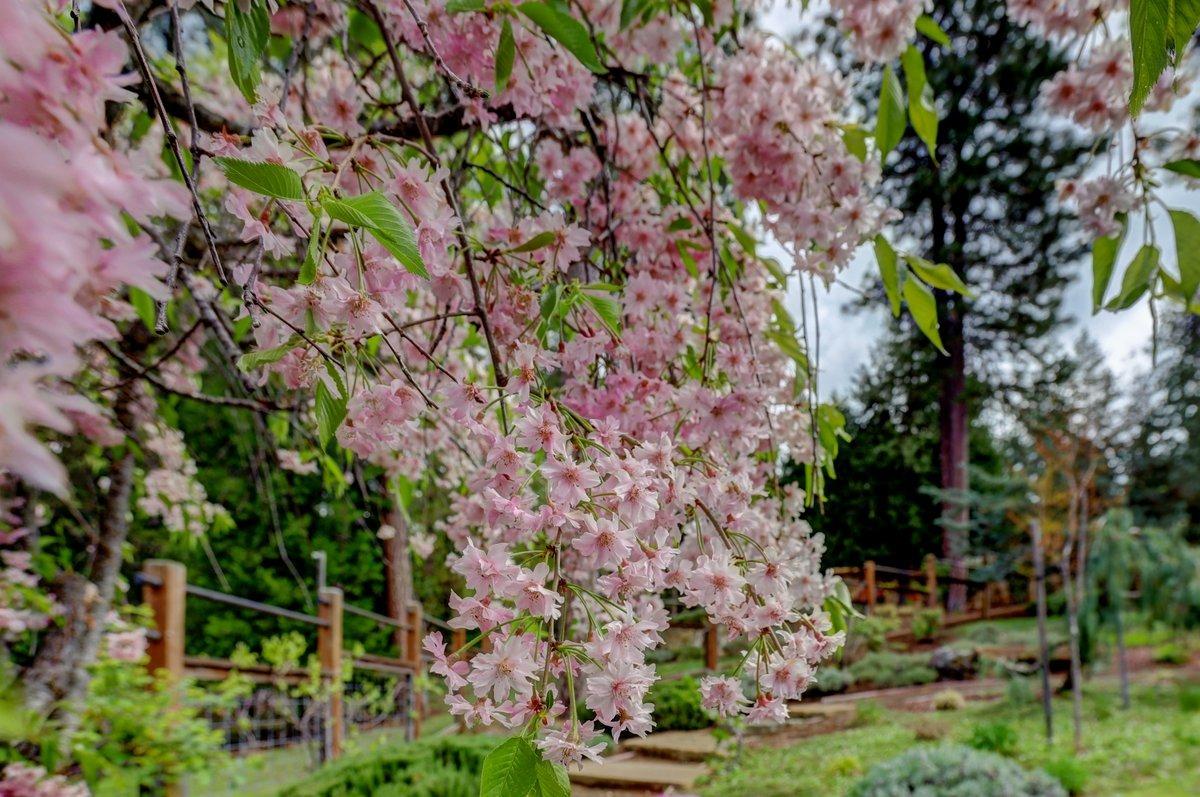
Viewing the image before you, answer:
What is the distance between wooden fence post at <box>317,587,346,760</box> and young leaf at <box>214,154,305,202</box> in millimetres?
4609

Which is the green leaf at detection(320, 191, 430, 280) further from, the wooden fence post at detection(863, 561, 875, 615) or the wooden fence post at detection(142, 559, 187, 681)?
the wooden fence post at detection(863, 561, 875, 615)

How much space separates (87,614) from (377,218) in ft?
8.57

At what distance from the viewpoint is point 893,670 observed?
7395 mm

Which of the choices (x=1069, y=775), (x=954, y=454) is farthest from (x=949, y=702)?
(x=954, y=454)

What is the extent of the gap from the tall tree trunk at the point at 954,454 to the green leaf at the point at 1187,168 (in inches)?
321

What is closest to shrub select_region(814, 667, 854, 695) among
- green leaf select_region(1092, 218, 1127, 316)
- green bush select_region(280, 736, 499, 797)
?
green bush select_region(280, 736, 499, 797)

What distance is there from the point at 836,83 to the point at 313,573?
8494 mm

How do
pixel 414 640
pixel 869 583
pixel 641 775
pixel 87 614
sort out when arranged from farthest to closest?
1. pixel 869 583
2. pixel 414 640
3. pixel 641 775
4. pixel 87 614

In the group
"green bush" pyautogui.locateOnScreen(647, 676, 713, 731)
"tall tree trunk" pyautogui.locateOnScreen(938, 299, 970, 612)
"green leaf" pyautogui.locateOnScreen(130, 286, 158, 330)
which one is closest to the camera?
"green leaf" pyautogui.locateOnScreen(130, 286, 158, 330)

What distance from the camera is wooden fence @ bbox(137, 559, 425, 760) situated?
10.0 feet

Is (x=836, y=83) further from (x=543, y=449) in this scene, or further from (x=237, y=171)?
(x=237, y=171)

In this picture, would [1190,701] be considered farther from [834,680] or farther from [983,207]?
[983,207]

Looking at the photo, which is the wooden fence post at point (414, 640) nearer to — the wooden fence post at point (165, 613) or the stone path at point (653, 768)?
the stone path at point (653, 768)

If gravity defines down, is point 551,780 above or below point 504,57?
below
